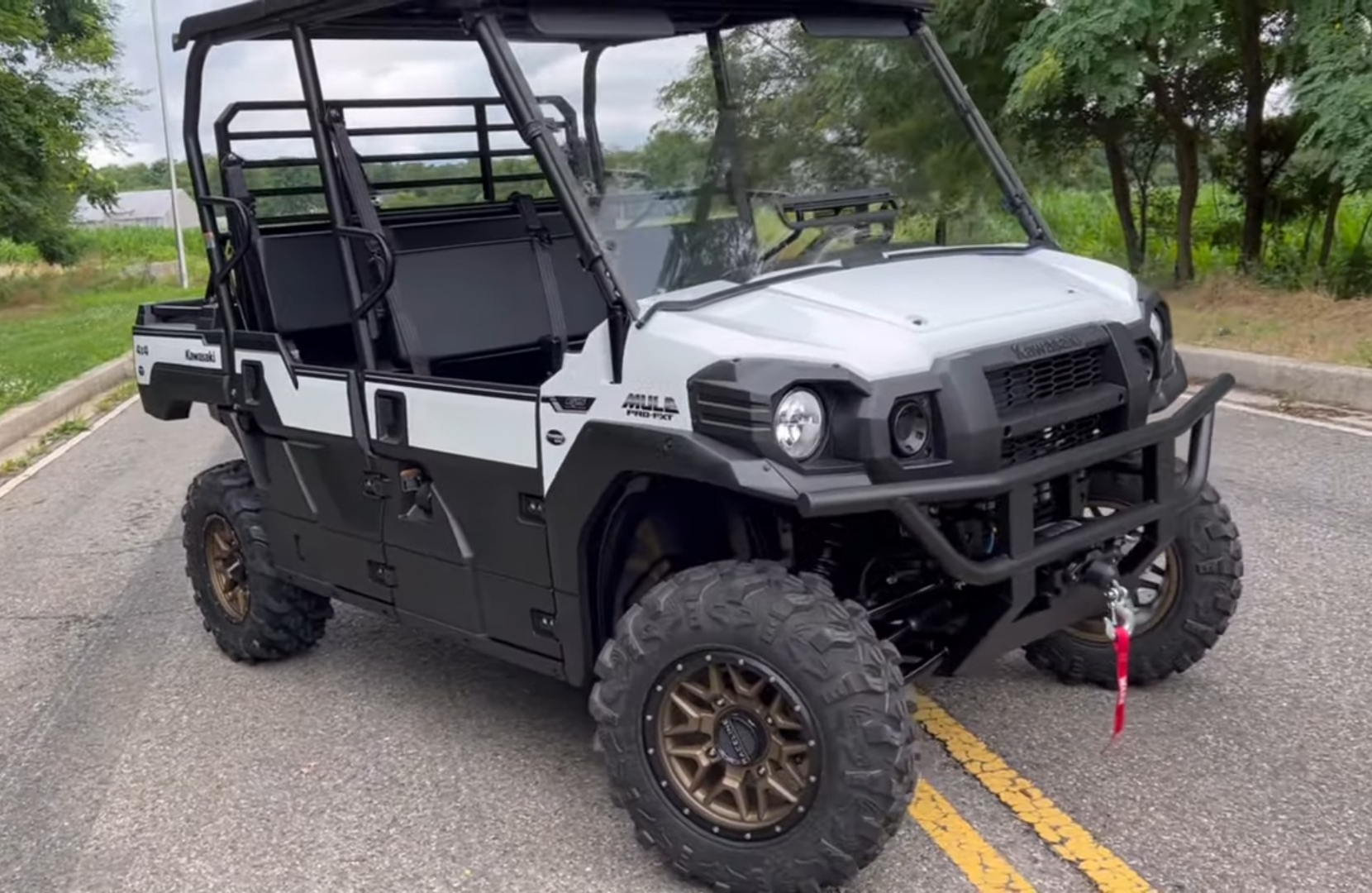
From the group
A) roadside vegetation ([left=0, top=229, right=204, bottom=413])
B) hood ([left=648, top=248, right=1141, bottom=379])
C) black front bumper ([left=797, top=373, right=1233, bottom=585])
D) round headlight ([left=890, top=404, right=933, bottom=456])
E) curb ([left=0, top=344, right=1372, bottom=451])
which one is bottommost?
roadside vegetation ([left=0, top=229, right=204, bottom=413])

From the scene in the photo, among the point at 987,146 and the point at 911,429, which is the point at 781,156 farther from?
the point at 911,429

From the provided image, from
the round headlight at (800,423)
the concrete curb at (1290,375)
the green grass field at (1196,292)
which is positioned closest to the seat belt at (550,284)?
the green grass field at (1196,292)

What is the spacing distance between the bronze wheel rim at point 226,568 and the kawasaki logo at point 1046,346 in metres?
3.29

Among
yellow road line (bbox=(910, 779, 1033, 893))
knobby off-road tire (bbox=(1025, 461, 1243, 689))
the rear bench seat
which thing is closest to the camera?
yellow road line (bbox=(910, 779, 1033, 893))

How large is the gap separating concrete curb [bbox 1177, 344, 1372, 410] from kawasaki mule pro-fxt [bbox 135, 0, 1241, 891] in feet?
18.9

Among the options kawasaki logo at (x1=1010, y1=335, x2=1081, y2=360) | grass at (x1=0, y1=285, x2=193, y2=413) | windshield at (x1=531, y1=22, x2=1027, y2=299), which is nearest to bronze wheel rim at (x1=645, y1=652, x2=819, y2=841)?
kawasaki logo at (x1=1010, y1=335, x2=1081, y2=360)

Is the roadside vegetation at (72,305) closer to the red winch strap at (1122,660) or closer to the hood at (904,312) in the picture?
the hood at (904,312)

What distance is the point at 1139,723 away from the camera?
4.41 m

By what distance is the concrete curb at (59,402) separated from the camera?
1160cm

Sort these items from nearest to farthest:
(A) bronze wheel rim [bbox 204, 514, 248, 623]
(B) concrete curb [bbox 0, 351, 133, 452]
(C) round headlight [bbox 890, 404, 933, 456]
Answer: (C) round headlight [bbox 890, 404, 933, 456] → (A) bronze wheel rim [bbox 204, 514, 248, 623] → (B) concrete curb [bbox 0, 351, 133, 452]

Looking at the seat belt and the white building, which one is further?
the white building

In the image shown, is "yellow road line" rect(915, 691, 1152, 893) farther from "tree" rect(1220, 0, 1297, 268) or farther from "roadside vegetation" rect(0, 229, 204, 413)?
"roadside vegetation" rect(0, 229, 204, 413)

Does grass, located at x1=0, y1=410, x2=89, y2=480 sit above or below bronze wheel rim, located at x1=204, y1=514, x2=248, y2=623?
below

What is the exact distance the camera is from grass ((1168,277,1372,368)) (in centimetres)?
1062
